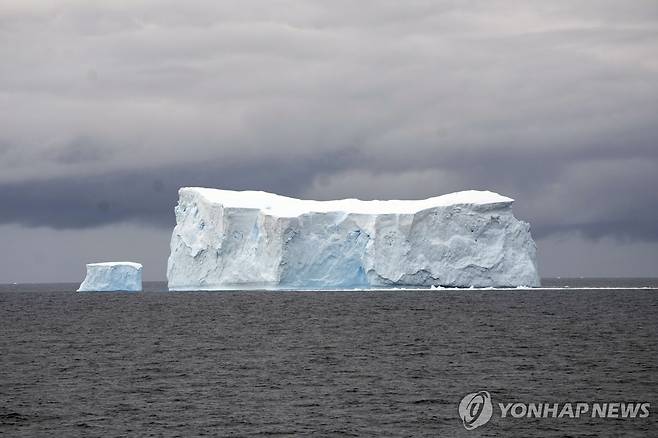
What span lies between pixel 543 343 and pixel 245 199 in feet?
102

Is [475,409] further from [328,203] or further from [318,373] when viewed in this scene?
[328,203]

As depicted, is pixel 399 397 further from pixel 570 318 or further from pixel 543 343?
pixel 570 318

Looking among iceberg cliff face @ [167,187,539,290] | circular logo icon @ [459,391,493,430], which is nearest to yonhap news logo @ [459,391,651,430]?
circular logo icon @ [459,391,493,430]

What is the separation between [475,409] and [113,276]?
165 ft

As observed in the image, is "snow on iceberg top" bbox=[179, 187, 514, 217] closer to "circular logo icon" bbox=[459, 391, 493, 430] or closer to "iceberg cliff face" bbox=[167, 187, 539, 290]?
"iceberg cliff face" bbox=[167, 187, 539, 290]

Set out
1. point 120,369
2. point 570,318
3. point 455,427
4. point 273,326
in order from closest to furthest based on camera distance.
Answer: point 455,427 < point 120,369 < point 273,326 < point 570,318

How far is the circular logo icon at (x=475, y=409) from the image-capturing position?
17938mm

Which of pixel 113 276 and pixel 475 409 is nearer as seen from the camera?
pixel 475 409

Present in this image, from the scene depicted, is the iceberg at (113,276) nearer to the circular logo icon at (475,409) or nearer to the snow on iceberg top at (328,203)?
the snow on iceberg top at (328,203)

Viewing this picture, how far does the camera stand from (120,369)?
26.0m

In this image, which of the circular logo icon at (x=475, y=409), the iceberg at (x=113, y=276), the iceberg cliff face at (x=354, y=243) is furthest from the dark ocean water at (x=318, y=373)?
the iceberg at (x=113, y=276)

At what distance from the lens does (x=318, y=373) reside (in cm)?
2470

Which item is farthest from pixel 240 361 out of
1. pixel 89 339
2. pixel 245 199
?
pixel 245 199

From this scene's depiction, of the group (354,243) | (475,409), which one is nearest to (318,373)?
(475,409)
